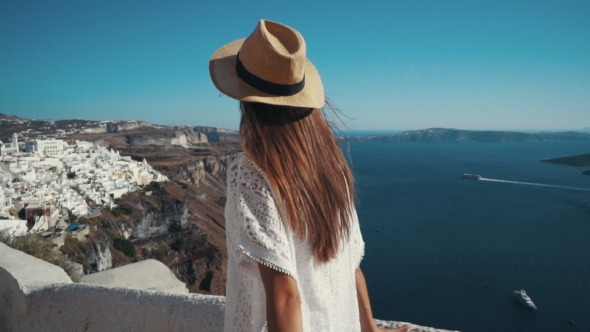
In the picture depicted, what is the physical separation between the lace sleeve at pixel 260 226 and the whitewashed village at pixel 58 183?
15.0m

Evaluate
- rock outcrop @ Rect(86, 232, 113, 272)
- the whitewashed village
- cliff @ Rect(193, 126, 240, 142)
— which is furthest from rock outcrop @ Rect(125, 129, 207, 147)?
rock outcrop @ Rect(86, 232, 113, 272)

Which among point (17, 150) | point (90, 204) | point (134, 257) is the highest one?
point (17, 150)

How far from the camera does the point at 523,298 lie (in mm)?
18344

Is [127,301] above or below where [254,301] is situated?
below

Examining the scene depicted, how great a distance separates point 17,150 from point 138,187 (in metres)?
13.7

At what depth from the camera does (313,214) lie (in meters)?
0.76

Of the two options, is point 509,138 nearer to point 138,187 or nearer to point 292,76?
point 138,187

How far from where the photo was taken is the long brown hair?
2.37ft

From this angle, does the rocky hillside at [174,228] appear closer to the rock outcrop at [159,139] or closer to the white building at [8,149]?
the white building at [8,149]

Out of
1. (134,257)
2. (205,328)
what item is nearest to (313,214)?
(205,328)

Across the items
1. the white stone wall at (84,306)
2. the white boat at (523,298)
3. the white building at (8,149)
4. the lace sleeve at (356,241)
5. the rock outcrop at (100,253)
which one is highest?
the lace sleeve at (356,241)

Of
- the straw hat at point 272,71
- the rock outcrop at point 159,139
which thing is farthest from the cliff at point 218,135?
the straw hat at point 272,71

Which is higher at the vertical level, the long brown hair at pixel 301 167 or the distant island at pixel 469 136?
the distant island at pixel 469 136

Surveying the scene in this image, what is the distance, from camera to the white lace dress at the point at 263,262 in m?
0.70
